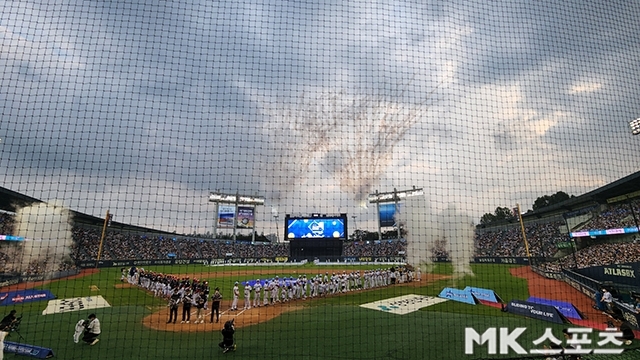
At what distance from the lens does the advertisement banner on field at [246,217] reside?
51.0 metres

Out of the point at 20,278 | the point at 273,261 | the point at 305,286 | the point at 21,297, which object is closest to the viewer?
the point at 21,297

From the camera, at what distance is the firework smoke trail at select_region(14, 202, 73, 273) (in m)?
23.5

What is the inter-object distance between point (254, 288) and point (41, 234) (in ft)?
71.2

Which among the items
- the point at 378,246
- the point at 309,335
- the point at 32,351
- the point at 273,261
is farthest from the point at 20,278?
the point at 378,246

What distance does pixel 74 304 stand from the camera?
48.4 ft

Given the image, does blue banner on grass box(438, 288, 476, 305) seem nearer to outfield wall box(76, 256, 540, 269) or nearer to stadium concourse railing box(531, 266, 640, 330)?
stadium concourse railing box(531, 266, 640, 330)

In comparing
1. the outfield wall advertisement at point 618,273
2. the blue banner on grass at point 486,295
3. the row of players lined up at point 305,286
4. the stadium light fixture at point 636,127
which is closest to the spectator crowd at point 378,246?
the outfield wall advertisement at point 618,273

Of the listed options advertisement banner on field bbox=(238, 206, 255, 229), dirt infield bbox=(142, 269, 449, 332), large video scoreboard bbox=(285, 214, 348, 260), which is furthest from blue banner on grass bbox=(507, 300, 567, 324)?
advertisement banner on field bbox=(238, 206, 255, 229)

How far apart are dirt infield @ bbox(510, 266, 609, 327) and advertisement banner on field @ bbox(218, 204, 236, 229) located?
126 feet

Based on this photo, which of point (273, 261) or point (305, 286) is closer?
point (305, 286)

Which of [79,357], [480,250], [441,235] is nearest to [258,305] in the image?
[79,357]

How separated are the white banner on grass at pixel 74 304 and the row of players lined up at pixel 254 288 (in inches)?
106

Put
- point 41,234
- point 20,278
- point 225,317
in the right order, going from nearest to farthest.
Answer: point 225,317 < point 20,278 < point 41,234

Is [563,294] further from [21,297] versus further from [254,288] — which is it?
[21,297]
